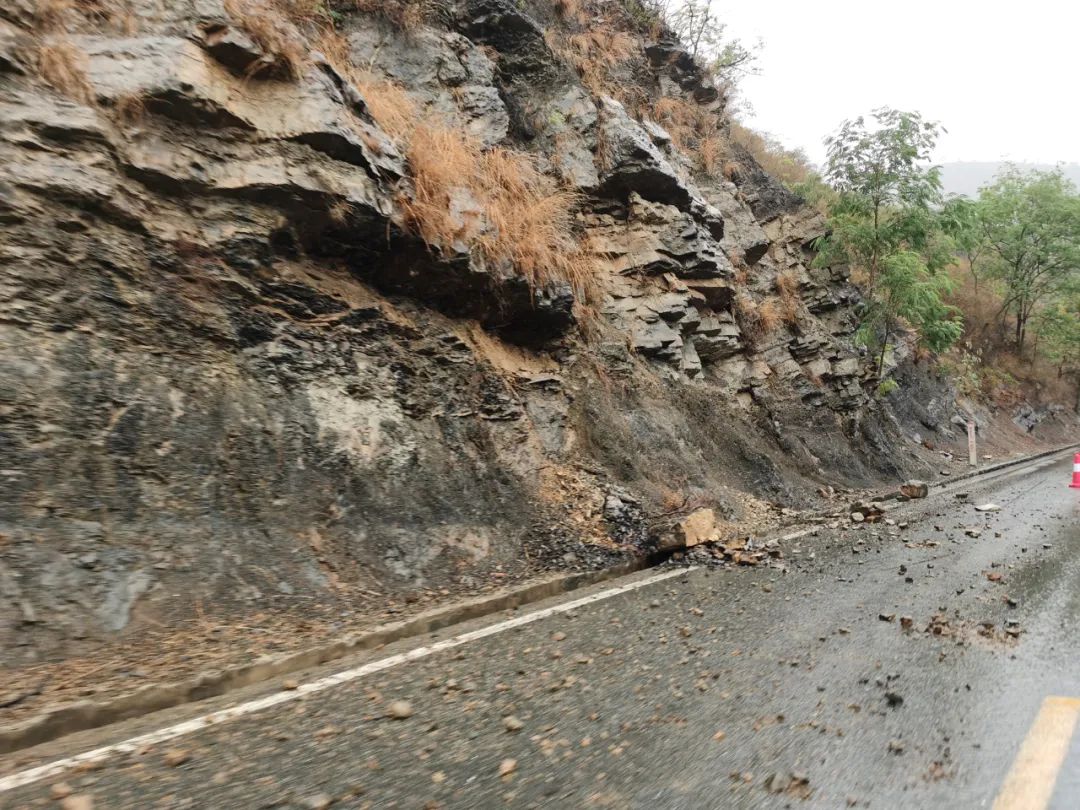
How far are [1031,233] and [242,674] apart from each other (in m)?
33.7

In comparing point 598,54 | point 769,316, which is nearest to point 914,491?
point 769,316

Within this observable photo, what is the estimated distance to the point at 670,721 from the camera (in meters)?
2.95

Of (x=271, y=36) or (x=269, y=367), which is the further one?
(x=271, y=36)

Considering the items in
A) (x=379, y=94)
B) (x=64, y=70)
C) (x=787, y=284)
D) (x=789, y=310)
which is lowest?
(x=789, y=310)

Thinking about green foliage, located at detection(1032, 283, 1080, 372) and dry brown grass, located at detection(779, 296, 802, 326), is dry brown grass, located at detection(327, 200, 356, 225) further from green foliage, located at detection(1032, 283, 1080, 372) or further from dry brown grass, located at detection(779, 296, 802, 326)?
green foliage, located at detection(1032, 283, 1080, 372)

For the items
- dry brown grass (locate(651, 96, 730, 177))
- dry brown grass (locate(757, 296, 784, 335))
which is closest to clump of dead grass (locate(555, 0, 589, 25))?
dry brown grass (locate(651, 96, 730, 177))

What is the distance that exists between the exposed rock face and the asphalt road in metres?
1.22

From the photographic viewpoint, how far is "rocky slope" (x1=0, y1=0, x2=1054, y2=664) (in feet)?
13.7

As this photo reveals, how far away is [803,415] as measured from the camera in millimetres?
12641

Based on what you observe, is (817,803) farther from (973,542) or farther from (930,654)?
(973,542)

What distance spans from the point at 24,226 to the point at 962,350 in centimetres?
3047

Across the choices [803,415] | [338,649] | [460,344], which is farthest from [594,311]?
[338,649]

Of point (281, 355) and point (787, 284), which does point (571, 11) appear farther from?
point (281, 355)

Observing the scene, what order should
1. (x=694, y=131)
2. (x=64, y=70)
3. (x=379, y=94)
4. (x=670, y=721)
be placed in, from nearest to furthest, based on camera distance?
(x=670, y=721), (x=64, y=70), (x=379, y=94), (x=694, y=131)
